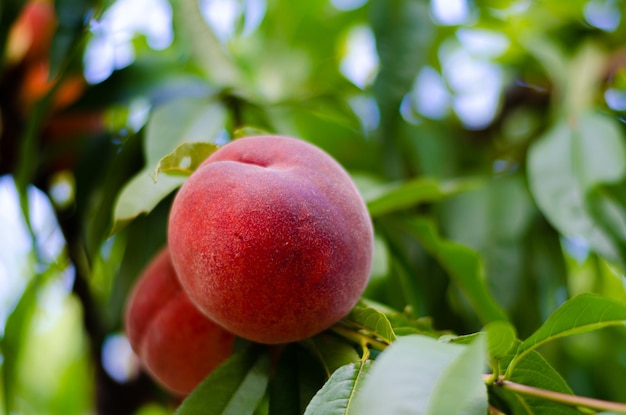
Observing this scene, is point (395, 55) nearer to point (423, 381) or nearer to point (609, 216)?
point (609, 216)

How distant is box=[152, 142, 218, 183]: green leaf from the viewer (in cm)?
50

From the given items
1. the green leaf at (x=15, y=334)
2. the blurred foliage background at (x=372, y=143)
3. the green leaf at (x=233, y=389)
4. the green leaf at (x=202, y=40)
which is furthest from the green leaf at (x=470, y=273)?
the green leaf at (x=15, y=334)

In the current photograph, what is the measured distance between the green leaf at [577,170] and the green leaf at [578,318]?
27 centimetres

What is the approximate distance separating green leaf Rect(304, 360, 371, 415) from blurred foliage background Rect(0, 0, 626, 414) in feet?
0.75

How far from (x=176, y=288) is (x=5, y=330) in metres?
0.37

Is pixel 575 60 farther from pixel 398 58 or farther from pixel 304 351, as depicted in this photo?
pixel 304 351

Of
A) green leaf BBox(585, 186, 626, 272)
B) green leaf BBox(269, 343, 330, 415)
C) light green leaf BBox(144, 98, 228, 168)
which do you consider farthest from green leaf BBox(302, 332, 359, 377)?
green leaf BBox(585, 186, 626, 272)

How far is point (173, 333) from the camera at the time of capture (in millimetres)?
583

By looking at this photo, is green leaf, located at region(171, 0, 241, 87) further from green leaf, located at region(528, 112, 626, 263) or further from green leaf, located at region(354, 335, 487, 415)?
green leaf, located at region(354, 335, 487, 415)

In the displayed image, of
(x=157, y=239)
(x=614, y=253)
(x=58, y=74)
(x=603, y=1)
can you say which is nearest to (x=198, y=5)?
(x=58, y=74)

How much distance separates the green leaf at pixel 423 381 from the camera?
30cm

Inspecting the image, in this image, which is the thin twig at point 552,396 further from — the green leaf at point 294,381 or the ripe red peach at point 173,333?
the ripe red peach at point 173,333

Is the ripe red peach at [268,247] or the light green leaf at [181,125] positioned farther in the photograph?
the light green leaf at [181,125]

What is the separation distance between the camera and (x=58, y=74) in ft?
2.61
